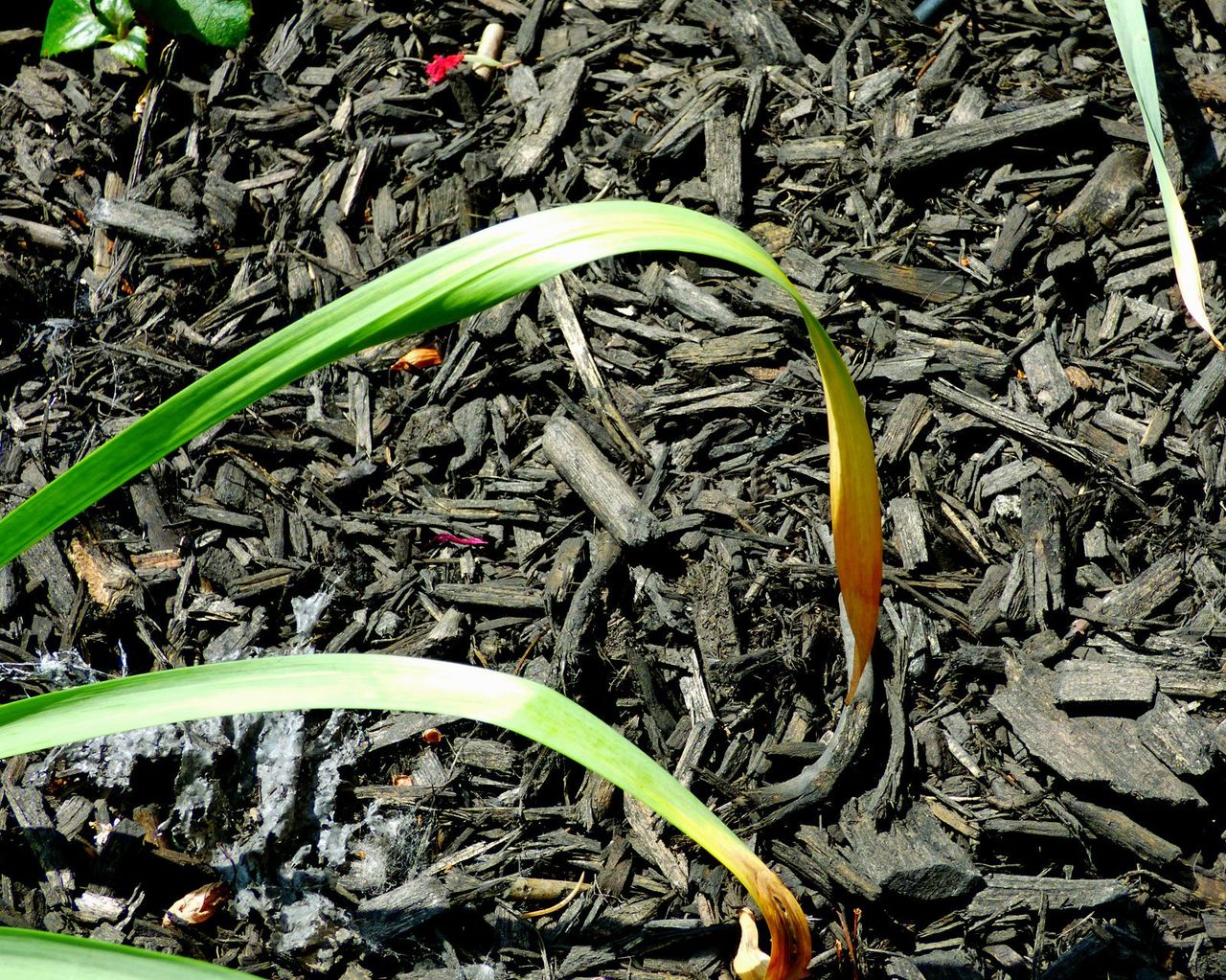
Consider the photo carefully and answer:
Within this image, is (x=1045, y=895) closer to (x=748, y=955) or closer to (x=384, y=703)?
(x=748, y=955)

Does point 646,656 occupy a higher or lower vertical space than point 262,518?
lower

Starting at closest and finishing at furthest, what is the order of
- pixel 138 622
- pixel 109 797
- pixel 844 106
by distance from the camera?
pixel 109 797
pixel 138 622
pixel 844 106

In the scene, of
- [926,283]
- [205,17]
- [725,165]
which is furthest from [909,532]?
[205,17]

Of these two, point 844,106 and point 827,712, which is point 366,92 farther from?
point 827,712

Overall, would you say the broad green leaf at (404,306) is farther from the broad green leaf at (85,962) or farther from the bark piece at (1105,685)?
the bark piece at (1105,685)

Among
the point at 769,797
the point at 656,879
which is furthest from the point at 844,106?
the point at 656,879

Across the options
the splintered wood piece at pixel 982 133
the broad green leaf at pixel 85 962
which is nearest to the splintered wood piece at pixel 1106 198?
the splintered wood piece at pixel 982 133
